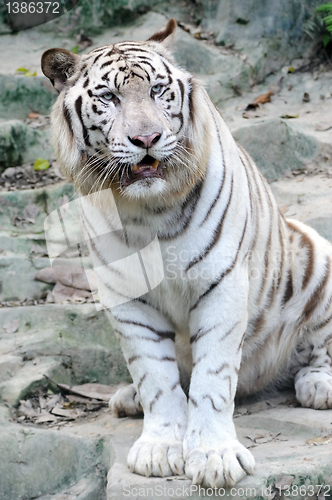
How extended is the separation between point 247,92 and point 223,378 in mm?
4390

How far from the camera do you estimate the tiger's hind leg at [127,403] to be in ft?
11.0

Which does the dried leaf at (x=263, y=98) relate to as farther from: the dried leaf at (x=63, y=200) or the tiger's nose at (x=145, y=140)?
the tiger's nose at (x=145, y=140)

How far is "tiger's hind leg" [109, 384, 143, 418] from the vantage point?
3.37 meters

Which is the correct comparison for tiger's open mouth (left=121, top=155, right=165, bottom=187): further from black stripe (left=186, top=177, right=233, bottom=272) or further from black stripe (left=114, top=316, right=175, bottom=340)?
black stripe (left=114, top=316, right=175, bottom=340)

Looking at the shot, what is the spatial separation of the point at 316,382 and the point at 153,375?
38.2 inches

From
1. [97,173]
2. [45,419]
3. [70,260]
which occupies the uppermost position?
[97,173]

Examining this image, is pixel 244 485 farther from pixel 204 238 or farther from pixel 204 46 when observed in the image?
pixel 204 46

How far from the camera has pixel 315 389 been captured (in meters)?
3.27

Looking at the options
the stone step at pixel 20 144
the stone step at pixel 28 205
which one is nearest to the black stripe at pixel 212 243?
the stone step at pixel 28 205

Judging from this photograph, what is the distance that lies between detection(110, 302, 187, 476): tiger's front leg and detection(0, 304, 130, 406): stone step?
3.53ft

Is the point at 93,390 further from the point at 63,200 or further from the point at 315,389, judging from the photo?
the point at 63,200

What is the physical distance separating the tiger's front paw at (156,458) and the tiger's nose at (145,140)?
4.07 ft

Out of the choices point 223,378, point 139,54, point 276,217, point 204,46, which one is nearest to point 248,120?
point 204,46

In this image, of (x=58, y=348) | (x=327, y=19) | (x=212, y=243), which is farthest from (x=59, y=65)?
(x=327, y=19)
